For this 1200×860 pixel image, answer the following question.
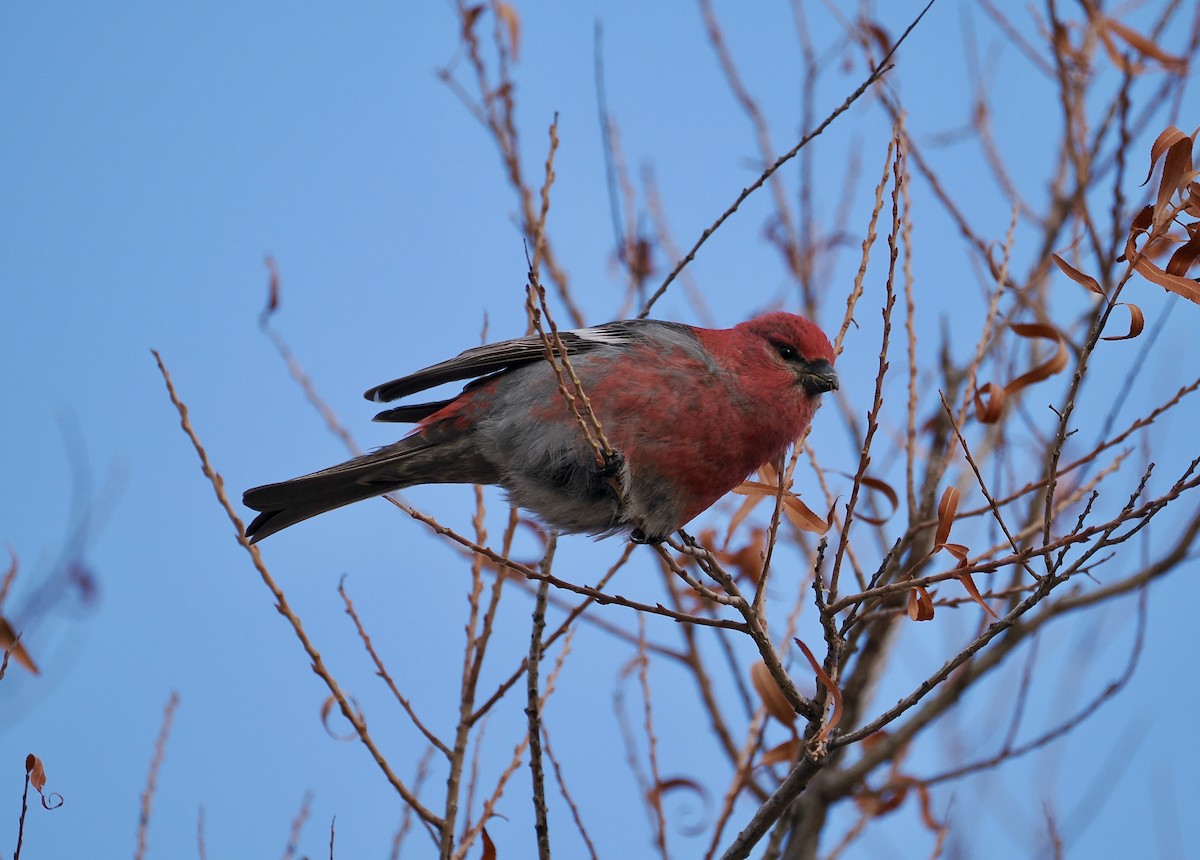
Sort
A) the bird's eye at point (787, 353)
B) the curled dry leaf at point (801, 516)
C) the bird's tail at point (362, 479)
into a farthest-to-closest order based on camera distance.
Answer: the bird's eye at point (787, 353) → the bird's tail at point (362, 479) → the curled dry leaf at point (801, 516)

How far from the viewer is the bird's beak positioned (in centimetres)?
340

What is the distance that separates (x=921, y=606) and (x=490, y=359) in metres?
1.58

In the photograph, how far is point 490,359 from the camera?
3352 millimetres

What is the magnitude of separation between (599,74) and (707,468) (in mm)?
1555

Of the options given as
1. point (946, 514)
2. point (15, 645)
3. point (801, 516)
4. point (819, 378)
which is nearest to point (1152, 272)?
point (946, 514)

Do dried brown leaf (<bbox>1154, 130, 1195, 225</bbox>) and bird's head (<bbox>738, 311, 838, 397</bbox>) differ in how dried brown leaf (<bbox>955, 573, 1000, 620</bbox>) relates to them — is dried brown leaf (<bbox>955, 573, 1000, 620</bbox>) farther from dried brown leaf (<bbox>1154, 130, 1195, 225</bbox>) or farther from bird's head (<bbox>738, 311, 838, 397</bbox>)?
bird's head (<bbox>738, 311, 838, 397</bbox>)

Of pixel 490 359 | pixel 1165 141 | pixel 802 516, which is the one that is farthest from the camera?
pixel 490 359

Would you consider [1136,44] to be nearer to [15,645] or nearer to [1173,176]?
[1173,176]

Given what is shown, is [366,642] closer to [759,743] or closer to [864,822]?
[759,743]

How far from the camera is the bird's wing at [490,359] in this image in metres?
3.35

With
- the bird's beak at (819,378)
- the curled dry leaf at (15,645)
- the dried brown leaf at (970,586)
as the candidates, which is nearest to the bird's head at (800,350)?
the bird's beak at (819,378)

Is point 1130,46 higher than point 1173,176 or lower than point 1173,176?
higher

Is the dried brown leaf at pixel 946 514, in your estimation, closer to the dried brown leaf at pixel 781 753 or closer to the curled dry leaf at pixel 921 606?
the curled dry leaf at pixel 921 606

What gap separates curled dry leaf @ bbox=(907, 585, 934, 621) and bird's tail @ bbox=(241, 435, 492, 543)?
5.07ft
